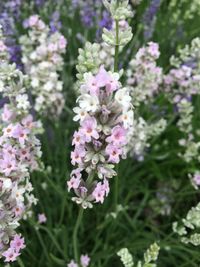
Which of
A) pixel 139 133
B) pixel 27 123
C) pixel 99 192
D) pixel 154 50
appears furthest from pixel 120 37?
pixel 139 133

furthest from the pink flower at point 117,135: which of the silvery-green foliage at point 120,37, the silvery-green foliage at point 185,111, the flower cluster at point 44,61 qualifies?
the silvery-green foliage at point 185,111

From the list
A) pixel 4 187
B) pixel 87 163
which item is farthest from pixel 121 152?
pixel 4 187

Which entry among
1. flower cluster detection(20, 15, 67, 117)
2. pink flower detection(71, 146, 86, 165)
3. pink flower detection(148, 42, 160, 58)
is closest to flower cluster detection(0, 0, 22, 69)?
flower cluster detection(20, 15, 67, 117)

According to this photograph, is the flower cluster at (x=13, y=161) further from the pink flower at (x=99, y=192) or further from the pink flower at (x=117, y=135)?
the pink flower at (x=117, y=135)

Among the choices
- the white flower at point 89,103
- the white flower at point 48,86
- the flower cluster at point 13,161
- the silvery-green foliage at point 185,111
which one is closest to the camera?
the white flower at point 89,103

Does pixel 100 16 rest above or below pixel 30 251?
above

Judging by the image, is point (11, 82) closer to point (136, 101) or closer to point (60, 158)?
point (136, 101)

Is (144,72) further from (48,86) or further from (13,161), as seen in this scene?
(13,161)
